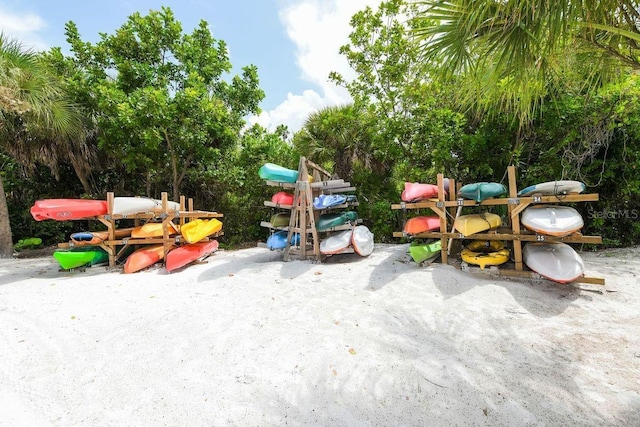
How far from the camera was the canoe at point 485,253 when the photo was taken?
Answer: 4.41 m

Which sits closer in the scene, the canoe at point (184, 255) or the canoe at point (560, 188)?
the canoe at point (560, 188)

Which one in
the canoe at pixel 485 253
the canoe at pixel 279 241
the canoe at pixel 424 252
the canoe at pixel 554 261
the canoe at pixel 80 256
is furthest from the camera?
the canoe at pixel 279 241

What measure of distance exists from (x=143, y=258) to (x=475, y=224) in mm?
5796

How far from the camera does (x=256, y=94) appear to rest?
9.00 meters

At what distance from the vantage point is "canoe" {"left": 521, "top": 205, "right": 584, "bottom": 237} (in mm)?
3842

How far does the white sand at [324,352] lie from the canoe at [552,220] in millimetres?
792

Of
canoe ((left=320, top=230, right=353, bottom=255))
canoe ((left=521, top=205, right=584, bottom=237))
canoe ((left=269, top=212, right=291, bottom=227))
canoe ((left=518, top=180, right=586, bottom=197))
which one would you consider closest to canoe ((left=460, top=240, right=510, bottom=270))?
canoe ((left=521, top=205, right=584, bottom=237))

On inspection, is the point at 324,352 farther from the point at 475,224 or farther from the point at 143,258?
the point at 143,258

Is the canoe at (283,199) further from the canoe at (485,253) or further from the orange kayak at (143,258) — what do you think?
the canoe at (485,253)

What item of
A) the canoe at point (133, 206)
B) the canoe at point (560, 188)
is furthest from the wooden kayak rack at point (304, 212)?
the canoe at point (560, 188)

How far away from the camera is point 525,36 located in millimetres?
2793

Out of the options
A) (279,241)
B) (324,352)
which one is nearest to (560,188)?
(324,352)

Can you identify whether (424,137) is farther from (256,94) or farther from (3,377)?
(3,377)

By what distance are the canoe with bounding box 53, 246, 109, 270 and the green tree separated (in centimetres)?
277
